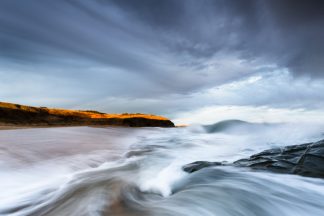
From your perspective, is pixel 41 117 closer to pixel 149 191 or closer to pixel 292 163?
pixel 149 191

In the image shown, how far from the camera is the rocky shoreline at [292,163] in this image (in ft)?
12.1

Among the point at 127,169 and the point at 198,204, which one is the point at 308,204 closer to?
the point at 198,204

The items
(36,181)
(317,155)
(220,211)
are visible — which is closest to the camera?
(220,211)

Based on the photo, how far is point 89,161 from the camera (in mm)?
5434

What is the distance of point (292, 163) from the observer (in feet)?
13.3

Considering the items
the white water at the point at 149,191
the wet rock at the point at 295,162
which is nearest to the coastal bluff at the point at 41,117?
the white water at the point at 149,191

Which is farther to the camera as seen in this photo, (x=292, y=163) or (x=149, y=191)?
(x=292, y=163)

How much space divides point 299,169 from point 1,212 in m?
4.39

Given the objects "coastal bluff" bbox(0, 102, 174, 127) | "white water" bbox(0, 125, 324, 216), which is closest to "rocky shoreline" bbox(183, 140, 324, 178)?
"white water" bbox(0, 125, 324, 216)

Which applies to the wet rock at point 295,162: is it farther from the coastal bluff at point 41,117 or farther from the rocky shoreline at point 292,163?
the coastal bluff at point 41,117

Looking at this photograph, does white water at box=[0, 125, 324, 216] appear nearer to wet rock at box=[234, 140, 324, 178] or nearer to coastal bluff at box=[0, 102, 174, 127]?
wet rock at box=[234, 140, 324, 178]

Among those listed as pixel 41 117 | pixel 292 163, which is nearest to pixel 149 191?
pixel 292 163

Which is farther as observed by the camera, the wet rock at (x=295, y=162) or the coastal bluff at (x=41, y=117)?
the coastal bluff at (x=41, y=117)

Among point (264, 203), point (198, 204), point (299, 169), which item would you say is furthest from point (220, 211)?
point (299, 169)
